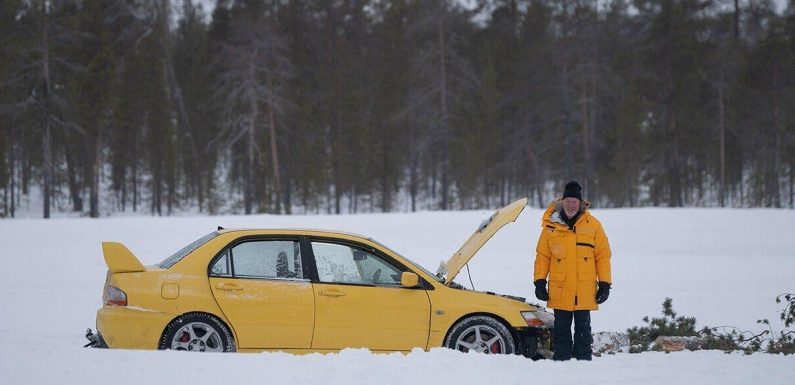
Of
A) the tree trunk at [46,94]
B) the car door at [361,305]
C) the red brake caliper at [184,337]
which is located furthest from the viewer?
the tree trunk at [46,94]

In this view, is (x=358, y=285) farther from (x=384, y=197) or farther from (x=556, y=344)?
(x=384, y=197)

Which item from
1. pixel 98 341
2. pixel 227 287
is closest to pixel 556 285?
pixel 227 287

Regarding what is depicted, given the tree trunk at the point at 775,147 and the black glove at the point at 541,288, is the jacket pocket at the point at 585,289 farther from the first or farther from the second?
the tree trunk at the point at 775,147

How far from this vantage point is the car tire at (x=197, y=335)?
693 centimetres

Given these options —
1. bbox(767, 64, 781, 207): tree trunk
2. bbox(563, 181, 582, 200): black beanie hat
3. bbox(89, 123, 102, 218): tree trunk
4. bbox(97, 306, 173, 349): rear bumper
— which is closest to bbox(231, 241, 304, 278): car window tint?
bbox(97, 306, 173, 349): rear bumper

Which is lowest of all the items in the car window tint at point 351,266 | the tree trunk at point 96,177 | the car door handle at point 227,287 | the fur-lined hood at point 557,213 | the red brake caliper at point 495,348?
the red brake caliper at point 495,348

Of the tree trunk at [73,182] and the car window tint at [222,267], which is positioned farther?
the tree trunk at [73,182]

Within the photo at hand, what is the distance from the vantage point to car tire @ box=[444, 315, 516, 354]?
7.40m

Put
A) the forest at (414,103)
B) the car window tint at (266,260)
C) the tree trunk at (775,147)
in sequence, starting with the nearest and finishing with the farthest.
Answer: the car window tint at (266,260), the forest at (414,103), the tree trunk at (775,147)

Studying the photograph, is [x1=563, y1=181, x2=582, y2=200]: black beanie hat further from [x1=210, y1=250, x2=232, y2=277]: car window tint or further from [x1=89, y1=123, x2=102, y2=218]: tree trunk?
[x1=89, y1=123, x2=102, y2=218]: tree trunk

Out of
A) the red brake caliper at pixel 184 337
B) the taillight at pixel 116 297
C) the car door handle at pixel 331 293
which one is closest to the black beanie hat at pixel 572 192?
the car door handle at pixel 331 293

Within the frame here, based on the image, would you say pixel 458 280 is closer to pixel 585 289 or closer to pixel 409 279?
pixel 409 279

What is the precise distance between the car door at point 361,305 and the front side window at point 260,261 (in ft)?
0.77

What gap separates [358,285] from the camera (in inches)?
290
